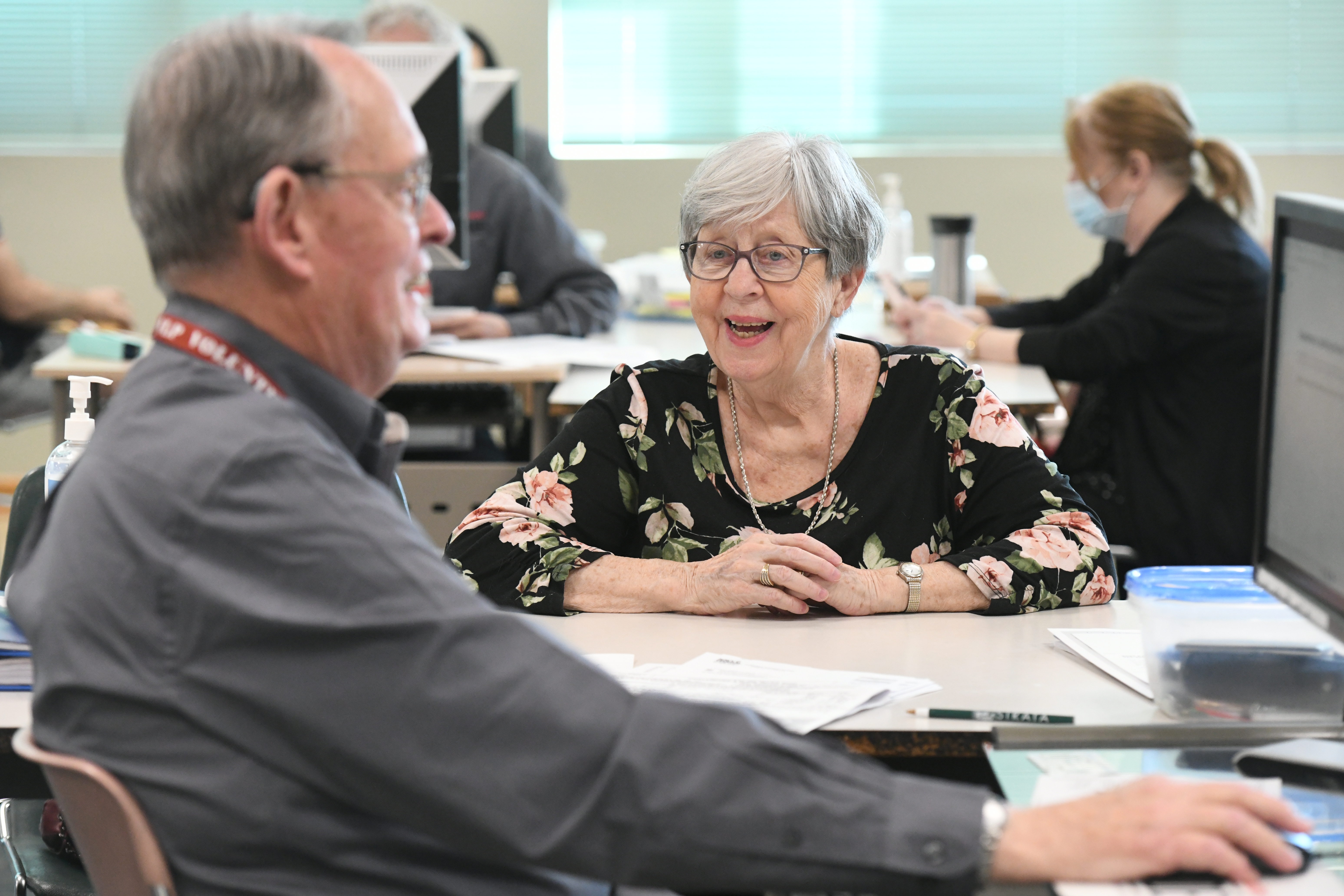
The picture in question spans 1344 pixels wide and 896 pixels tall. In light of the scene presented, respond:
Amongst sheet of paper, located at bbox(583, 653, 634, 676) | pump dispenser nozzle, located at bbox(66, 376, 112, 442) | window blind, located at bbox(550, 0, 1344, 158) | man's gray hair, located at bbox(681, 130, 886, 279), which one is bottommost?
sheet of paper, located at bbox(583, 653, 634, 676)

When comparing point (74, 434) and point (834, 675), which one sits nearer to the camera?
point (834, 675)

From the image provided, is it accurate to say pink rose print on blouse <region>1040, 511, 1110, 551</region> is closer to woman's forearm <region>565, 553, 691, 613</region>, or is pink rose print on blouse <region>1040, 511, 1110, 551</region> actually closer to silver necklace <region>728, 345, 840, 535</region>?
silver necklace <region>728, 345, 840, 535</region>

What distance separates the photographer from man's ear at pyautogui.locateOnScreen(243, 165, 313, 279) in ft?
2.90

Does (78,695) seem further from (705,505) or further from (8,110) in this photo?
(8,110)

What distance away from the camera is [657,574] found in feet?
5.37

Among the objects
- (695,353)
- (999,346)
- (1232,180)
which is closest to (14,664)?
(695,353)

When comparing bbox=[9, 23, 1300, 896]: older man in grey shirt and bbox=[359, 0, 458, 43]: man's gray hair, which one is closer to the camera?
bbox=[9, 23, 1300, 896]: older man in grey shirt

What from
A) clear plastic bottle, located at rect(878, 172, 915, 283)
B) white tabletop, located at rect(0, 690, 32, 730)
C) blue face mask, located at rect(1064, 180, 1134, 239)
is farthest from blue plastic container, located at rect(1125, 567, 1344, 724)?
clear plastic bottle, located at rect(878, 172, 915, 283)

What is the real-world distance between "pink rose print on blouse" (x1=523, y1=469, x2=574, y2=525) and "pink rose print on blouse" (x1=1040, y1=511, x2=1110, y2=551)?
58cm

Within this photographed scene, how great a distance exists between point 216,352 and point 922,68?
17.0 feet

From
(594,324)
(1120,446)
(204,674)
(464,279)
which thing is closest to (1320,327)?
(204,674)

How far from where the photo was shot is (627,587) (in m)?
1.64

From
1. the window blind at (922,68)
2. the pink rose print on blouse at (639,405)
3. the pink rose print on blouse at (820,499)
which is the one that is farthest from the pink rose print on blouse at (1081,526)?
the window blind at (922,68)

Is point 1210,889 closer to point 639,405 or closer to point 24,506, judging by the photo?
point 639,405
